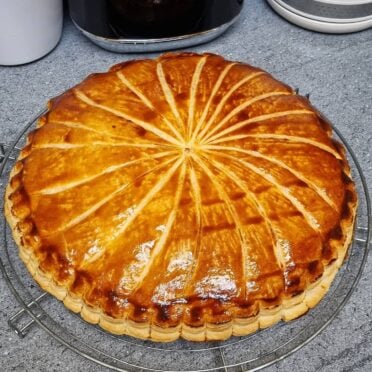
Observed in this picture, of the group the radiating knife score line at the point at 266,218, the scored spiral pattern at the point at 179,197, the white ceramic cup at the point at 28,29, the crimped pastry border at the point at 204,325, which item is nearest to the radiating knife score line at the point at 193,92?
the scored spiral pattern at the point at 179,197

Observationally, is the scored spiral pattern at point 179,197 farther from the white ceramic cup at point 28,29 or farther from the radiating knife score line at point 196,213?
the white ceramic cup at point 28,29

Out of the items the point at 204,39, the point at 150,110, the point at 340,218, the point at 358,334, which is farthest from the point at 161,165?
the point at 204,39

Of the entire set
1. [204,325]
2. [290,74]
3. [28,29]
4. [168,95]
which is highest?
[28,29]

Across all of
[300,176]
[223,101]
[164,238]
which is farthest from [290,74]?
[164,238]

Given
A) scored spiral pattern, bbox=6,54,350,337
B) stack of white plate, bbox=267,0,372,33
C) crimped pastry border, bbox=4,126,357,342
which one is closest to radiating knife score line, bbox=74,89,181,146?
scored spiral pattern, bbox=6,54,350,337

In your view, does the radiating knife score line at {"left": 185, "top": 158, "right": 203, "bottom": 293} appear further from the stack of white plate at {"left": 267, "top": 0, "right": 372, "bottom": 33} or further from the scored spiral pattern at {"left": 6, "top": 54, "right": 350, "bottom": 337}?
the stack of white plate at {"left": 267, "top": 0, "right": 372, "bottom": 33}

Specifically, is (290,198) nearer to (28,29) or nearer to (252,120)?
(252,120)

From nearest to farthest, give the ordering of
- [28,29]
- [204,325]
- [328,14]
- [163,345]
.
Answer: [204,325] < [163,345] < [28,29] < [328,14]
